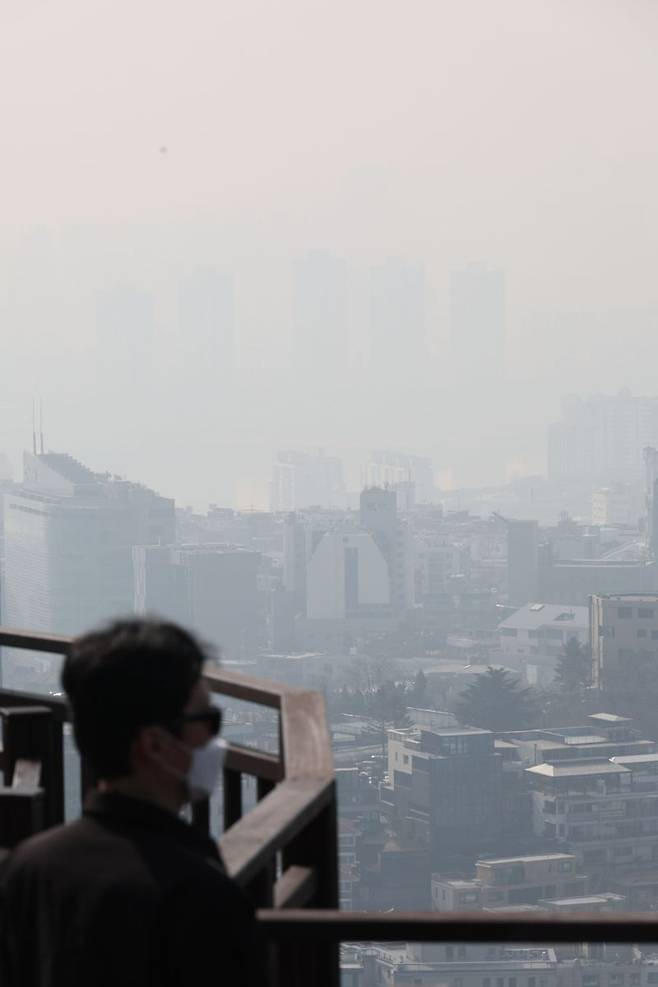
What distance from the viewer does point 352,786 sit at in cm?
3428

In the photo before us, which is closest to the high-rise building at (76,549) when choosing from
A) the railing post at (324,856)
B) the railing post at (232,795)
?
the railing post at (232,795)

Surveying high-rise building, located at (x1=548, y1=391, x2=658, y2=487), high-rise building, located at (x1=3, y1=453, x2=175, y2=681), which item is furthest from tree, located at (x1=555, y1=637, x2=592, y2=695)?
high-rise building, located at (x1=548, y1=391, x2=658, y2=487)

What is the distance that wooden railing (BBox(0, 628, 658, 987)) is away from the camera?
95 cm

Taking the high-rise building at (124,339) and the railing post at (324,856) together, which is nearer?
the railing post at (324,856)

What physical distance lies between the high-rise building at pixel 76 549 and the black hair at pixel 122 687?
5169 cm

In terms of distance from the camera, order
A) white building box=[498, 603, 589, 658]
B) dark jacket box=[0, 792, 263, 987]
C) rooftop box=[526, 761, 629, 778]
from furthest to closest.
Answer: white building box=[498, 603, 589, 658]
rooftop box=[526, 761, 629, 778]
dark jacket box=[0, 792, 263, 987]

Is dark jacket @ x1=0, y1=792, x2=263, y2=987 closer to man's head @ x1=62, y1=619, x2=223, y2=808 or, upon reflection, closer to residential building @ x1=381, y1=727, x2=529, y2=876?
man's head @ x1=62, y1=619, x2=223, y2=808

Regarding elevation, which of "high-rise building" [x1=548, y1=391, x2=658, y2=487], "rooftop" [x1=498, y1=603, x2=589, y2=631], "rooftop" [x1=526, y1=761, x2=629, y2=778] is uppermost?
"high-rise building" [x1=548, y1=391, x2=658, y2=487]

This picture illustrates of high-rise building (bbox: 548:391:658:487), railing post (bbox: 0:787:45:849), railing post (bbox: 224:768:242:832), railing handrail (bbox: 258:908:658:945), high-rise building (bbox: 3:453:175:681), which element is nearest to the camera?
railing handrail (bbox: 258:908:658:945)

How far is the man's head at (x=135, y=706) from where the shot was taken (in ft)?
2.44

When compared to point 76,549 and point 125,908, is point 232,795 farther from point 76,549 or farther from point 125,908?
point 76,549

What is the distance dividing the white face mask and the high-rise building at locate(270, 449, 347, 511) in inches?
2397

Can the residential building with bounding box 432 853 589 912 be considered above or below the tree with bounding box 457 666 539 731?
below

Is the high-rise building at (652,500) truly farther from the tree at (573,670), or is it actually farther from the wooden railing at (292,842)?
the wooden railing at (292,842)
